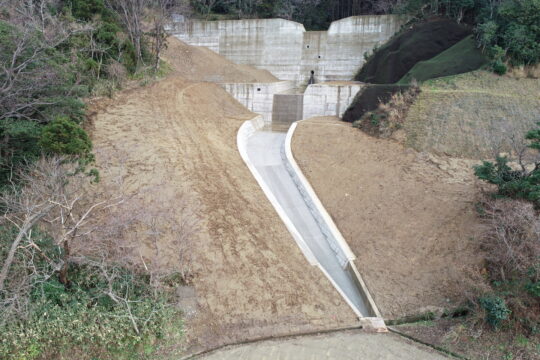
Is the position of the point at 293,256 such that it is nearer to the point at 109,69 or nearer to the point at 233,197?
the point at 233,197

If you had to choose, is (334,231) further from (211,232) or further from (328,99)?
(328,99)

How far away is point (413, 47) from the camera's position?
74.8 feet

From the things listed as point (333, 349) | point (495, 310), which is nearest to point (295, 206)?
point (333, 349)

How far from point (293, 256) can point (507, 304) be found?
5.56 metres

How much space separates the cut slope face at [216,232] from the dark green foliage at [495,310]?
3113 millimetres

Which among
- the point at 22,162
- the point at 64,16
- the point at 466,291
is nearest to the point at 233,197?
the point at 22,162

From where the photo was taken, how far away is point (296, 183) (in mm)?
15852

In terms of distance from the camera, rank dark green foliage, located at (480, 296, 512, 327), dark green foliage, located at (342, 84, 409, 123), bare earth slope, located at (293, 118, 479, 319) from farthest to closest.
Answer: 1. dark green foliage, located at (342, 84, 409, 123)
2. bare earth slope, located at (293, 118, 479, 319)
3. dark green foliage, located at (480, 296, 512, 327)

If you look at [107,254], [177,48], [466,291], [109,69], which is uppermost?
[177,48]

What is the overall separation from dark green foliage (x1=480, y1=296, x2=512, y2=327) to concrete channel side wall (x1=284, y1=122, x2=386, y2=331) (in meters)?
2.38

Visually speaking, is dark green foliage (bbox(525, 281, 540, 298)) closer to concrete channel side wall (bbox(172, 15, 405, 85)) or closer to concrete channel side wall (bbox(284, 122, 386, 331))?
concrete channel side wall (bbox(284, 122, 386, 331))

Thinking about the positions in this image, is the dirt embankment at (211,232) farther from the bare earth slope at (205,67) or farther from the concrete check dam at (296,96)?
the bare earth slope at (205,67)

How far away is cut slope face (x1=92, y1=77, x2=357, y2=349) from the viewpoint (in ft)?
32.5

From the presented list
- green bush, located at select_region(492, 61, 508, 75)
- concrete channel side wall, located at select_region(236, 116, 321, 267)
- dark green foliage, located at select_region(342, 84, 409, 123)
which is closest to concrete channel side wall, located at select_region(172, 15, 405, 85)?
dark green foliage, located at select_region(342, 84, 409, 123)
